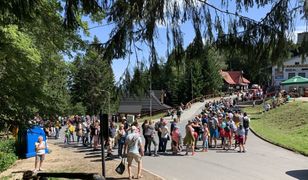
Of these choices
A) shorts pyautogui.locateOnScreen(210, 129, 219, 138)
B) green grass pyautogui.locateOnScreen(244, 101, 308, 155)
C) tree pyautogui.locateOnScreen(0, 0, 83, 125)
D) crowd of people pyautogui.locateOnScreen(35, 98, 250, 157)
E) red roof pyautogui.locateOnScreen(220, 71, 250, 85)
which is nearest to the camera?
red roof pyautogui.locateOnScreen(220, 71, 250, 85)

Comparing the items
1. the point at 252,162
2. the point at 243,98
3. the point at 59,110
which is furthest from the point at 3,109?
the point at 243,98

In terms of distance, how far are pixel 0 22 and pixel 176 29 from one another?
4.03 metres

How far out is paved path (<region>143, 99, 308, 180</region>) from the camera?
49.5ft

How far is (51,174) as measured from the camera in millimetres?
5629

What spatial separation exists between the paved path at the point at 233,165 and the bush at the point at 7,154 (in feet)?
22.2

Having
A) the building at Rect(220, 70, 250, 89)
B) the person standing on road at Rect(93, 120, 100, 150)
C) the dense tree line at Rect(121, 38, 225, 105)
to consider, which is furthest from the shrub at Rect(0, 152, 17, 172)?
the dense tree line at Rect(121, 38, 225, 105)

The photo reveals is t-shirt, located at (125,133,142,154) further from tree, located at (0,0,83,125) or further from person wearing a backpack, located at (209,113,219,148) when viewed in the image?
person wearing a backpack, located at (209,113,219,148)

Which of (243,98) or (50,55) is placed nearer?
(50,55)

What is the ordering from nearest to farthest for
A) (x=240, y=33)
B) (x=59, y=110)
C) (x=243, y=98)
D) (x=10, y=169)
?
(x=240, y=33) → (x=59, y=110) → (x=10, y=169) → (x=243, y=98)

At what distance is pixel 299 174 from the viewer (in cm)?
1518

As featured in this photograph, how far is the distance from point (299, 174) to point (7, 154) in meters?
14.4

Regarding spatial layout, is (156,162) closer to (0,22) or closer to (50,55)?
(50,55)

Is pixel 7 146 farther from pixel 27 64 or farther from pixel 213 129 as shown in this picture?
pixel 27 64

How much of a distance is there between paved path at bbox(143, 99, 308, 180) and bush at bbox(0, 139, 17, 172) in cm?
676
